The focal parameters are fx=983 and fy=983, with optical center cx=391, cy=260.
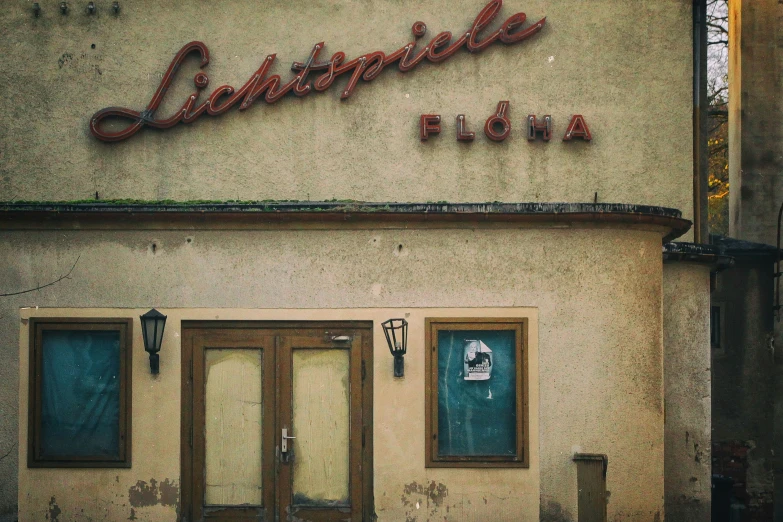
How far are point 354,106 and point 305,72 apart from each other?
85 cm

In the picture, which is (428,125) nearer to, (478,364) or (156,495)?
(478,364)

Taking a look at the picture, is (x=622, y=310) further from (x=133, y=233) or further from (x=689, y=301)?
(x=133, y=233)

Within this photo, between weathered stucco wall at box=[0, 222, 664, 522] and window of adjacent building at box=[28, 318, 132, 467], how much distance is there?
6.4 inches

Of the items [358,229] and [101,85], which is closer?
[358,229]

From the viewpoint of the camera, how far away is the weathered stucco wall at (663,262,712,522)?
12.9 meters

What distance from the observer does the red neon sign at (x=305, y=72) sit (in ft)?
46.2

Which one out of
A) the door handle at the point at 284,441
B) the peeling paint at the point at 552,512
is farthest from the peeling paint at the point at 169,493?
the peeling paint at the point at 552,512

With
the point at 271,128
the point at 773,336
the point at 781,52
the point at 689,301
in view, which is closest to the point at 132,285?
the point at 271,128

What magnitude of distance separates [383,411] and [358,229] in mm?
2095

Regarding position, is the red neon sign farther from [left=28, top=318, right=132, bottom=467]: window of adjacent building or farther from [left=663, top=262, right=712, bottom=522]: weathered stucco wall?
[left=663, top=262, right=712, bottom=522]: weathered stucco wall

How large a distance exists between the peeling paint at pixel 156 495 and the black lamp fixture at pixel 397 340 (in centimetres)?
284

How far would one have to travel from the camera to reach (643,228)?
11.4 metres

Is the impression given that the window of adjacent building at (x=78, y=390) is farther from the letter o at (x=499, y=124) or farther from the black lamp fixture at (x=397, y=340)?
the letter o at (x=499, y=124)

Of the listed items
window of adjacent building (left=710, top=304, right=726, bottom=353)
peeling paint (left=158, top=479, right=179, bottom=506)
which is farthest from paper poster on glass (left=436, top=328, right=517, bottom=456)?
window of adjacent building (left=710, top=304, right=726, bottom=353)
